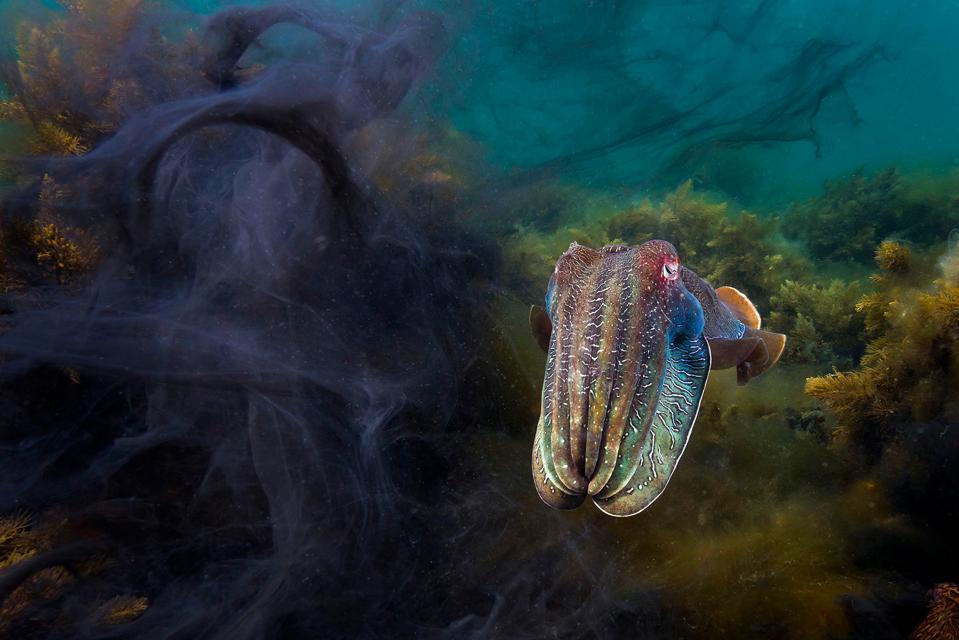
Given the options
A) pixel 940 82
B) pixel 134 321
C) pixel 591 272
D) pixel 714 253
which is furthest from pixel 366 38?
pixel 940 82

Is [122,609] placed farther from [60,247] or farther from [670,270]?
[670,270]

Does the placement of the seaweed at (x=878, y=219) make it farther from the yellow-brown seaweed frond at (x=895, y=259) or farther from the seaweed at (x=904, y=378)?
the seaweed at (x=904, y=378)

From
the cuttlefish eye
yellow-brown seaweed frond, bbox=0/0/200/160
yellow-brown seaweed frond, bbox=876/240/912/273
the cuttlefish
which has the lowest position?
yellow-brown seaweed frond, bbox=876/240/912/273

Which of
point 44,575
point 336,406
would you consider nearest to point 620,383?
point 336,406

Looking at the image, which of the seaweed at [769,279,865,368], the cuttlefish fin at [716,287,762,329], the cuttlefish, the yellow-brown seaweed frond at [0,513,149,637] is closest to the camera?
the cuttlefish

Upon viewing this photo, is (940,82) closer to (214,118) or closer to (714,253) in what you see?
(714,253)

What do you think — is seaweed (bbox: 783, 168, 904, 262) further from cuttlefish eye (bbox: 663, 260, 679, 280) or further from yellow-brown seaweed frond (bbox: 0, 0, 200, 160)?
yellow-brown seaweed frond (bbox: 0, 0, 200, 160)

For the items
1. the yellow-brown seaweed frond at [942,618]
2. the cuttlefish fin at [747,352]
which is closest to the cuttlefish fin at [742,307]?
the cuttlefish fin at [747,352]

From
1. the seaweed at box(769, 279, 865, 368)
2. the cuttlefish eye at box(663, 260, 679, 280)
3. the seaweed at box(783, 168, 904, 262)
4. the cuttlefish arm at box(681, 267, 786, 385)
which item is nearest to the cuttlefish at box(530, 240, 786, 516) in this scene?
the cuttlefish eye at box(663, 260, 679, 280)
